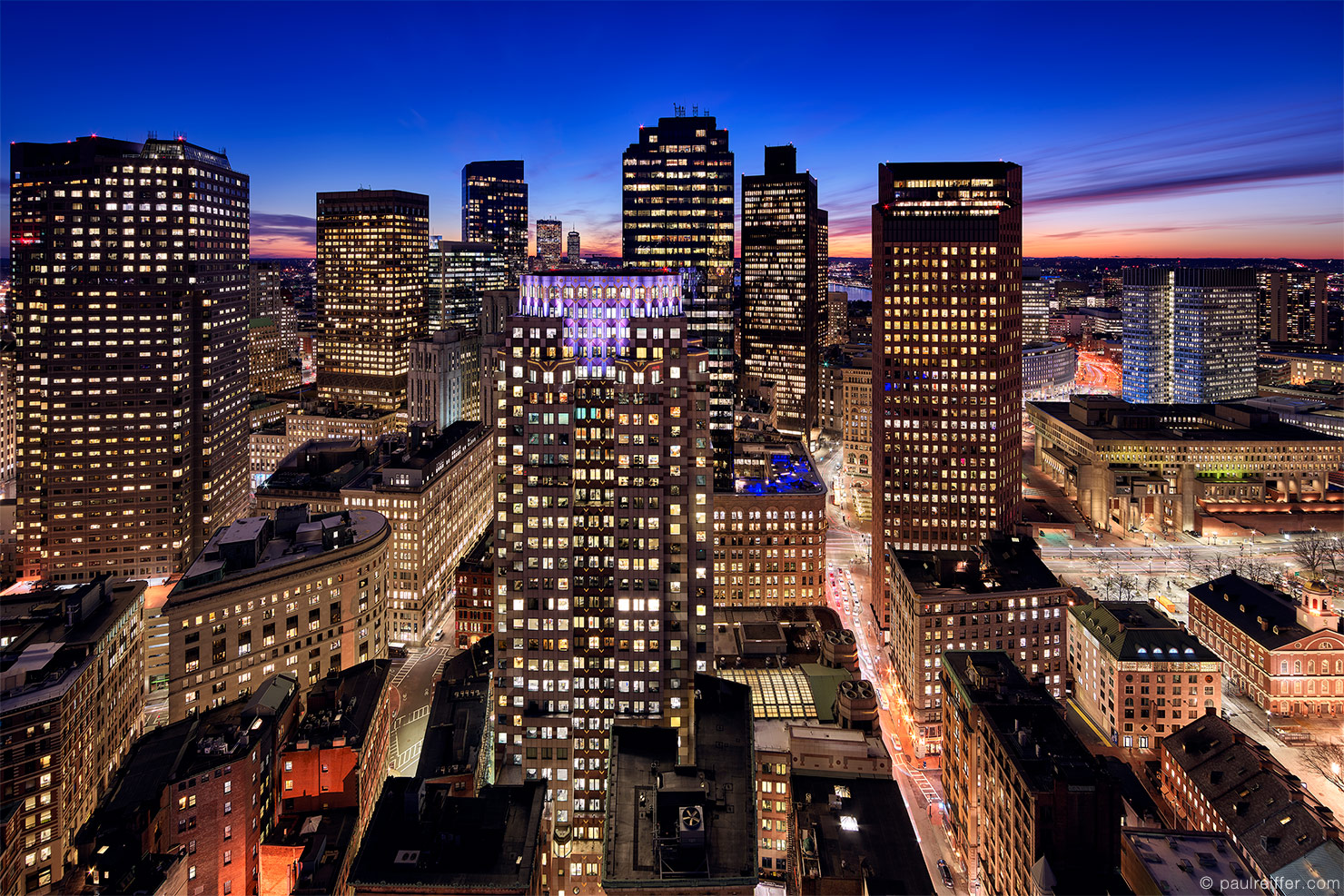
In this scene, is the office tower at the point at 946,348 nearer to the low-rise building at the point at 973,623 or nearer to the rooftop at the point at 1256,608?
the low-rise building at the point at 973,623

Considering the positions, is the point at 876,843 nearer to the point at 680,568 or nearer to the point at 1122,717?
the point at 680,568

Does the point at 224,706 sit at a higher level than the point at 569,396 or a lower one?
lower

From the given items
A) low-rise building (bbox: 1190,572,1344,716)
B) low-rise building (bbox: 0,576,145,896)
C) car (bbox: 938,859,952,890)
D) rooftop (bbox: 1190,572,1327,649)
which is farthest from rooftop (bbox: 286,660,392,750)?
rooftop (bbox: 1190,572,1327,649)

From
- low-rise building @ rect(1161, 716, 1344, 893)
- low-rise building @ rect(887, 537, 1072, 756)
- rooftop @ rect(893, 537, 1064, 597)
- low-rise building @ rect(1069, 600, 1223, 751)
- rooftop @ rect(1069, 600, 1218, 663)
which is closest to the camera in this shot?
low-rise building @ rect(1161, 716, 1344, 893)

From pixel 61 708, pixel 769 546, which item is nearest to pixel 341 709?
pixel 61 708

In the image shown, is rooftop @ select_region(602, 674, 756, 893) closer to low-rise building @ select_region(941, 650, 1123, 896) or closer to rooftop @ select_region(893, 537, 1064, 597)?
low-rise building @ select_region(941, 650, 1123, 896)

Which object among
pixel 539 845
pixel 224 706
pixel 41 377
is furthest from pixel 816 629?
pixel 41 377

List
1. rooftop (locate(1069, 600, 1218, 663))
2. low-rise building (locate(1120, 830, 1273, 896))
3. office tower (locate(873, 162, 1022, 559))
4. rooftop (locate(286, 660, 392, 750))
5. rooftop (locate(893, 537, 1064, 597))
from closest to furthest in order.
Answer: low-rise building (locate(1120, 830, 1273, 896)), rooftop (locate(286, 660, 392, 750)), rooftop (locate(1069, 600, 1218, 663)), rooftop (locate(893, 537, 1064, 597)), office tower (locate(873, 162, 1022, 559))
